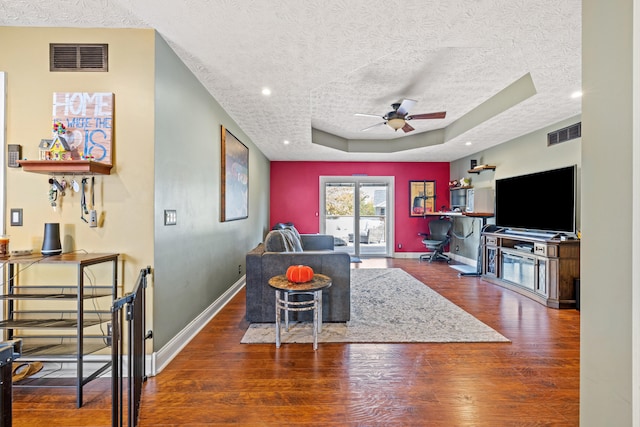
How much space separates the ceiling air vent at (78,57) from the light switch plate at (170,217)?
3.87 ft

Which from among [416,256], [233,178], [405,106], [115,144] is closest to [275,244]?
[233,178]

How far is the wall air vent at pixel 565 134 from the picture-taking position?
148 inches

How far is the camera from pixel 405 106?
3.68 meters

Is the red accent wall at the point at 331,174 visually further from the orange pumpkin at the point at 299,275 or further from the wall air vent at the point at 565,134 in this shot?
the orange pumpkin at the point at 299,275

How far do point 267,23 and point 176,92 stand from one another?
1063 mm

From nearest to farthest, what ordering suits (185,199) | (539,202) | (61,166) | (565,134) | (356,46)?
(61,166), (356,46), (185,199), (565,134), (539,202)

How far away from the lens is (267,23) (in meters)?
1.97

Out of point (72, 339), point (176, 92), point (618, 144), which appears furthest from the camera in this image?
point (176, 92)

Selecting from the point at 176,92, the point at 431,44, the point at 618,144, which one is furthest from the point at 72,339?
the point at 431,44

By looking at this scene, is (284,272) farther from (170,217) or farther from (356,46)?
(356,46)

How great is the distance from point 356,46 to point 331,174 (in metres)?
5.14

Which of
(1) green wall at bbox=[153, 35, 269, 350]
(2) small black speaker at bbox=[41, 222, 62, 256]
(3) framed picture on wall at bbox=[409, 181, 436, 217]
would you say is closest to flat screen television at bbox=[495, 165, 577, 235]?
(3) framed picture on wall at bbox=[409, 181, 436, 217]

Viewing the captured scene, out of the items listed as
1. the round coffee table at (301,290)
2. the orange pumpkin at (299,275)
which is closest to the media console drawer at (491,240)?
the round coffee table at (301,290)

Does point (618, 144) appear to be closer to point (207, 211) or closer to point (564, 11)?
point (564, 11)
